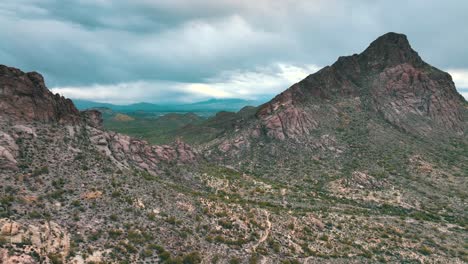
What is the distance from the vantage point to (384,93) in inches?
4729

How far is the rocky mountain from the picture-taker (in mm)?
35656

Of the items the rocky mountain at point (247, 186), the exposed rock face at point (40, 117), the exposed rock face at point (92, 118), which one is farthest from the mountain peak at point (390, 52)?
the exposed rock face at point (92, 118)

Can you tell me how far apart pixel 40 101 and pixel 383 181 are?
68.1 meters

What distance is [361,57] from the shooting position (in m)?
137

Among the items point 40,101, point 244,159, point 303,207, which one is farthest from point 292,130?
point 40,101

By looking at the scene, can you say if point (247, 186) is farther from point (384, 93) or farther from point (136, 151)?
point (384, 93)

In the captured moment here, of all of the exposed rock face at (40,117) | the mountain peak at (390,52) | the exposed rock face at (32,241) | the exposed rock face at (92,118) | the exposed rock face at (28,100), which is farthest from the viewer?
the mountain peak at (390,52)

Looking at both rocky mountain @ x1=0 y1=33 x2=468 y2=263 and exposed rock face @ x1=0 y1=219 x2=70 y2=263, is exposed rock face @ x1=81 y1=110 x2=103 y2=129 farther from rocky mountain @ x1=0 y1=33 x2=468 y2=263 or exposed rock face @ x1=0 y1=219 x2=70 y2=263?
exposed rock face @ x1=0 y1=219 x2=70 y2=263

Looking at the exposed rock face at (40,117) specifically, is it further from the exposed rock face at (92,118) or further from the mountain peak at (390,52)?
the mountain peak at (390,52)

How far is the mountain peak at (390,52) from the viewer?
430 feet

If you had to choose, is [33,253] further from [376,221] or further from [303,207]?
[376,221]

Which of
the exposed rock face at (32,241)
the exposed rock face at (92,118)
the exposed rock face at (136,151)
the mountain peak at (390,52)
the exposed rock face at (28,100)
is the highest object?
the mountain peak at (390,52)

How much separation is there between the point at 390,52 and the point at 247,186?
91.0 meters

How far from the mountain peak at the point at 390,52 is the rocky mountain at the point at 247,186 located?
69.4 ft
